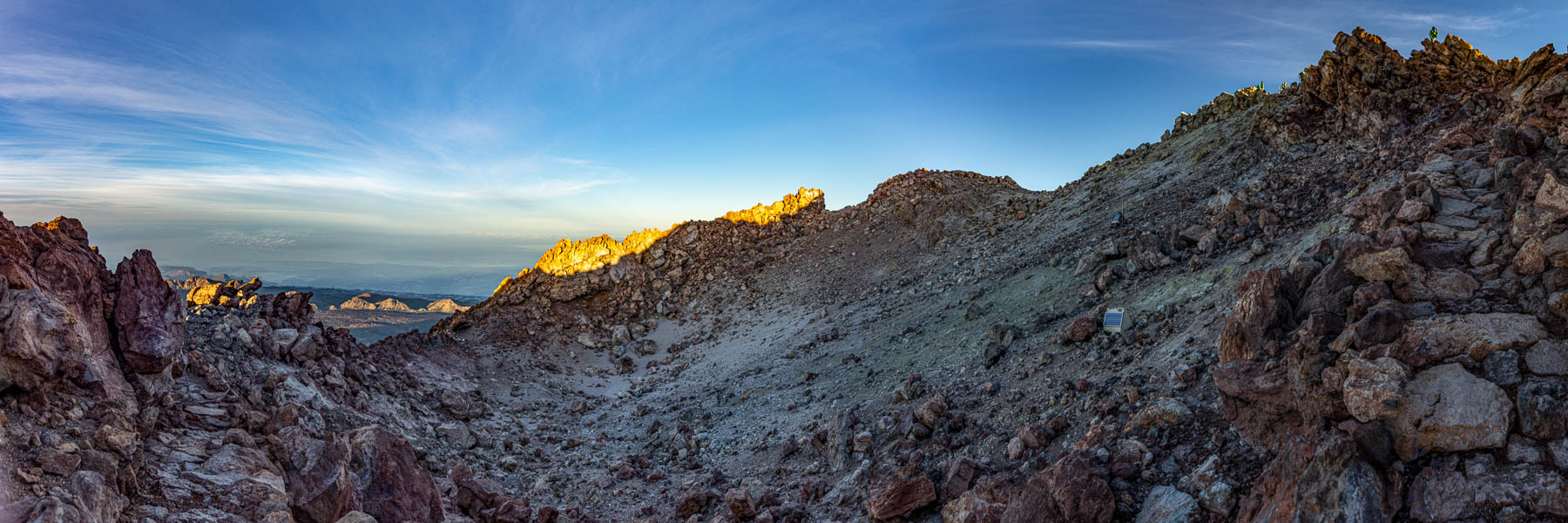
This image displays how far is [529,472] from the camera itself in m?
12.9

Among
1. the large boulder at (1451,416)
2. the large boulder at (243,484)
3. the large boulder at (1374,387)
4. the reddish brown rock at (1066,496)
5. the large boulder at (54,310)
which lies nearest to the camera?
the large boulder at (1451,416)

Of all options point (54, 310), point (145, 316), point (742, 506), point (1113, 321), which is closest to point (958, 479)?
point (742, 506)

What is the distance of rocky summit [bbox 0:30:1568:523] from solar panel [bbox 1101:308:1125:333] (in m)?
0.12

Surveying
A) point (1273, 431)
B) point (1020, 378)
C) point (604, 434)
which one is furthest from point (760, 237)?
point (1273, 431)

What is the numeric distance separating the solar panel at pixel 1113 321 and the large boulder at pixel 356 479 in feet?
33.6

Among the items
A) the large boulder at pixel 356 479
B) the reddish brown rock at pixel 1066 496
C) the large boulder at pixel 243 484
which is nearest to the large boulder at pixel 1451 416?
the reddish brown rock at pixel 1066 496

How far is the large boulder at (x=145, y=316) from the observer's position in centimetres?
871

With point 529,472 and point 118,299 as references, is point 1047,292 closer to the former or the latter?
A: point 529,472

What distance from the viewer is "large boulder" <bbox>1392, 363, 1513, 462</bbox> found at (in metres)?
4.65

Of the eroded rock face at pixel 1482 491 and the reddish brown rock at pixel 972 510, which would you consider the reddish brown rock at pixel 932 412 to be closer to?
the reddish brown rock at pixel 972 510

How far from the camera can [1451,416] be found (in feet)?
15.6

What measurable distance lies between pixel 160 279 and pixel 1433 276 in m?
15.6

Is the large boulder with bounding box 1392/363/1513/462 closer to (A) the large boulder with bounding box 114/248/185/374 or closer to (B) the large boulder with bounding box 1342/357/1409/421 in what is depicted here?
(B) the large boulder with bounding box 1342/357/1409/421

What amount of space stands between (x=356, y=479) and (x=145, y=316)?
12.2 feet
